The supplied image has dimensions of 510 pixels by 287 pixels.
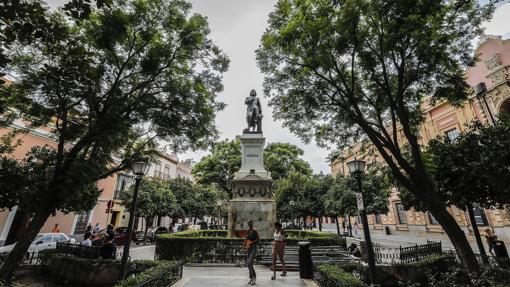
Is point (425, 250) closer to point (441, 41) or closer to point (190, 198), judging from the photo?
point (441, 41)

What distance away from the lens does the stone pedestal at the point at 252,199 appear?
12.5m

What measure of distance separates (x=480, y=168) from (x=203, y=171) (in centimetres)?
2565

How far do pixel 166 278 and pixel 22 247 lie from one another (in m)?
3.61

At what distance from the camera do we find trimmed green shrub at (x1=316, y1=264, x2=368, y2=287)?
5547 millimetres

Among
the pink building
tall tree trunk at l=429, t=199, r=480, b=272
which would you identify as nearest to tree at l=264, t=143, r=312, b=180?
the pink building

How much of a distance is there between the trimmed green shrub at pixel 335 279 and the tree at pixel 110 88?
21.6 ft

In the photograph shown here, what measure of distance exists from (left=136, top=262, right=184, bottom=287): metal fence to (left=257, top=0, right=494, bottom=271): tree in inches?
275

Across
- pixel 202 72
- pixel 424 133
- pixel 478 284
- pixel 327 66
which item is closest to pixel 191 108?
pixel 202 72

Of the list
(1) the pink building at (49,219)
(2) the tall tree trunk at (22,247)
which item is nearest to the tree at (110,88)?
(2) the tall tree trunk at (22,247)

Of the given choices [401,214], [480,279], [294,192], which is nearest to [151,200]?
[294,192]

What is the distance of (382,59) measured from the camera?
794 cm

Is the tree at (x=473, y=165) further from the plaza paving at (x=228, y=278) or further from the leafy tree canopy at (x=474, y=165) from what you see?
the plaza paving at (x=228, y=278)

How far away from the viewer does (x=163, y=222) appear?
142ft

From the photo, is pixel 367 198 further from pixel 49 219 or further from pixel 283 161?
pixel 49 219
